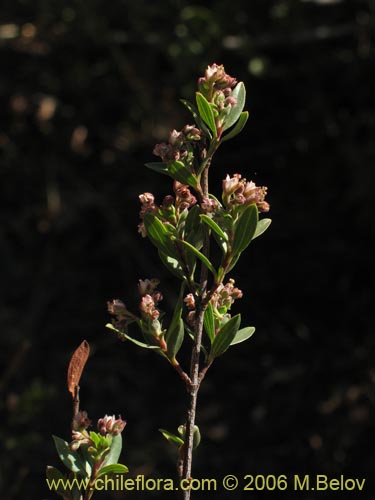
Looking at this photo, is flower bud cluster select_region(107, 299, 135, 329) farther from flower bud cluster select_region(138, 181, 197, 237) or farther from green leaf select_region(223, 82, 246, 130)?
green leaf select_region(223, 82, 246, 130)

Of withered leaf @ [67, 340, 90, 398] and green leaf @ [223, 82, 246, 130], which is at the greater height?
green leaf @ [223, 82, 246, 130]

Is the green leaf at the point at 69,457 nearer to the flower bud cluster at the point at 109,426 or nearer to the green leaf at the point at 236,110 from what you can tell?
the flower bud cluster at the point at 109,426

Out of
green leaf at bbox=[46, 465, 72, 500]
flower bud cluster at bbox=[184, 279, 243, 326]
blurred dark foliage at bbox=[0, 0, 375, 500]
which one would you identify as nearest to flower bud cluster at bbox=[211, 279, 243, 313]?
flower bud cluster at bbox=[184, 279, 243, 326]

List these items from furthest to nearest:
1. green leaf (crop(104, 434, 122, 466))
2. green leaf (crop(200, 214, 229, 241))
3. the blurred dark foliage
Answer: the blurred dark foliage, green leaf (crop(104, 434, 122, 466)), green leaf (crop(200, 214, 229, 241))

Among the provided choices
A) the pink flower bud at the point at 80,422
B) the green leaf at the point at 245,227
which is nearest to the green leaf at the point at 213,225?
the green leaf at the point at 245,227

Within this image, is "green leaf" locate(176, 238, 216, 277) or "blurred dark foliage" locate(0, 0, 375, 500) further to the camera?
"blurred dark foliage" locate(0, 0, 375, 500)

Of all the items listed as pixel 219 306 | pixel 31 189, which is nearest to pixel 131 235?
pixel 31 189

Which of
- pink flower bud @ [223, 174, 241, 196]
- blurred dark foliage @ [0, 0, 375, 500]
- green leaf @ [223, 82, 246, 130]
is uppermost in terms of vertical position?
blurred dark foliage @ [0, 0, 375, 500]

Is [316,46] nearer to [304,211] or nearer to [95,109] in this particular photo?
[304,211]
